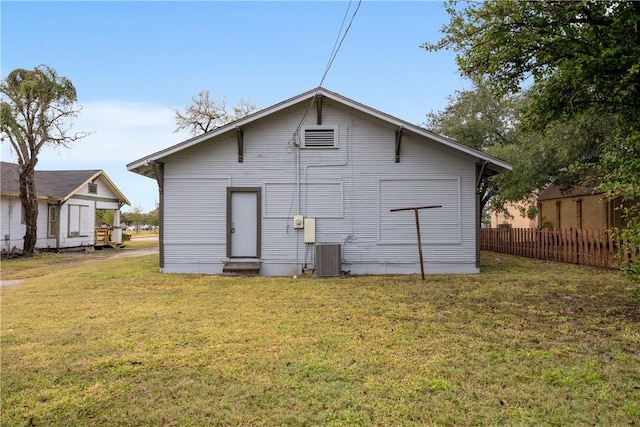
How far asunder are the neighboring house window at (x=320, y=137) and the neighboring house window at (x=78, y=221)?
629 inches

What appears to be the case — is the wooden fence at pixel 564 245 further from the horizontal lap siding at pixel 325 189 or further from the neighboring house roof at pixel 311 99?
the horizontal lap siding at pixel 325 189

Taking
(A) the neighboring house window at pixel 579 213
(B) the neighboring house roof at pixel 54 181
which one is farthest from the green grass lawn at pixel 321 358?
(A) the neighboring house window at pixel 579 213

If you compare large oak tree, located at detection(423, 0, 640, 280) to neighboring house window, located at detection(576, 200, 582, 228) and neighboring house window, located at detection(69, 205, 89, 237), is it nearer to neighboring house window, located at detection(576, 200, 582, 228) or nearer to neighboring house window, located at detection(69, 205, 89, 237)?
neighboring house window, located at detection(576, 200, 582, 228)

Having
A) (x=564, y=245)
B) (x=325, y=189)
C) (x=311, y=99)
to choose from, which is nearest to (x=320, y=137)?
(x=311, y=99)

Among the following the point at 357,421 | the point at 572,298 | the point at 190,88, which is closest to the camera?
the point at 357,421

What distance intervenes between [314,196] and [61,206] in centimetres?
1566

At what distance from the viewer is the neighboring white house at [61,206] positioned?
16816mm

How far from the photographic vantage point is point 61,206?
771 inches

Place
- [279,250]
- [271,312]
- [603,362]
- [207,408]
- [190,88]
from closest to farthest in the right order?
[207,408] → [603,362] → [271,312] → [279,250] → [190,88]

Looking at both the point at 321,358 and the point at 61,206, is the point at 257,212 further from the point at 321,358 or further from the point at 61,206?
the point at 61,206

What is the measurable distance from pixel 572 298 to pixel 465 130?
581 inches

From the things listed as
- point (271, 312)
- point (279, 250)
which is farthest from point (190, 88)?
point (271, 312)

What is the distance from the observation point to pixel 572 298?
23.1 ft

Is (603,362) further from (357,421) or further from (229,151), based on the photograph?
(229,151)
